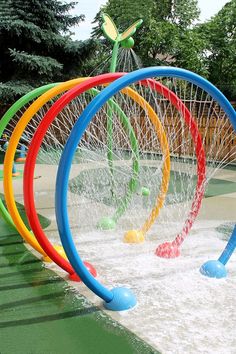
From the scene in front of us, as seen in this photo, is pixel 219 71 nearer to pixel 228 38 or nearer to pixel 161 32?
pixel 228 38

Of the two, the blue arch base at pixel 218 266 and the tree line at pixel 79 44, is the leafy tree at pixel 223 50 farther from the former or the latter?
the blue arch base at pixel 218 266

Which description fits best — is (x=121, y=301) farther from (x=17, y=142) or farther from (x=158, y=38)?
(x=158, y=38)

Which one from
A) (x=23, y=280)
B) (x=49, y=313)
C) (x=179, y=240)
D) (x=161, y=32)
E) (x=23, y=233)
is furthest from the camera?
(x=161, y=32)

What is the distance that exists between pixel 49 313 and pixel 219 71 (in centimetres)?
2031

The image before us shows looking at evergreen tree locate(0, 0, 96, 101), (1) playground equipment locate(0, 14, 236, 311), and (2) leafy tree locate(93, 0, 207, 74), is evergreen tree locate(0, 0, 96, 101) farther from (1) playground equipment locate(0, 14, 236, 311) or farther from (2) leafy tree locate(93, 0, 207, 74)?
(1) playground equipment locate(0, 14, 236, 311)

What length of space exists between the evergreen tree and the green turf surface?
1141 centimetres

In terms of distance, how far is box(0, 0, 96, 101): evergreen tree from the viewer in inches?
582

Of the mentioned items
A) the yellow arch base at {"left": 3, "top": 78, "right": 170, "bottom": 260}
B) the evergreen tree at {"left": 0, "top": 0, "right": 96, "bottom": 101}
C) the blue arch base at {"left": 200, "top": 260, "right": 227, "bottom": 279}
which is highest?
the evergreen tree at {"left": 0, "top": 0, "right": 96, "bottom": 101}

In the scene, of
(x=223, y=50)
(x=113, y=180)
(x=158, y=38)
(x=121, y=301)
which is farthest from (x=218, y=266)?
(x=223, y=50)

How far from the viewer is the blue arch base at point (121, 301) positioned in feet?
11.4

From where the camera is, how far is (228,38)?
70.9 ft

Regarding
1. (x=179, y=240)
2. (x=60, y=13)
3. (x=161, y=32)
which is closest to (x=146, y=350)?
(x=179, y=240)

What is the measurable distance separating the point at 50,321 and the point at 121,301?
62cm

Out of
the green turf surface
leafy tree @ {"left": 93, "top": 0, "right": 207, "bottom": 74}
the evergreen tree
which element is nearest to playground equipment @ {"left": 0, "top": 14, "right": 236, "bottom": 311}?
the green turf surface
